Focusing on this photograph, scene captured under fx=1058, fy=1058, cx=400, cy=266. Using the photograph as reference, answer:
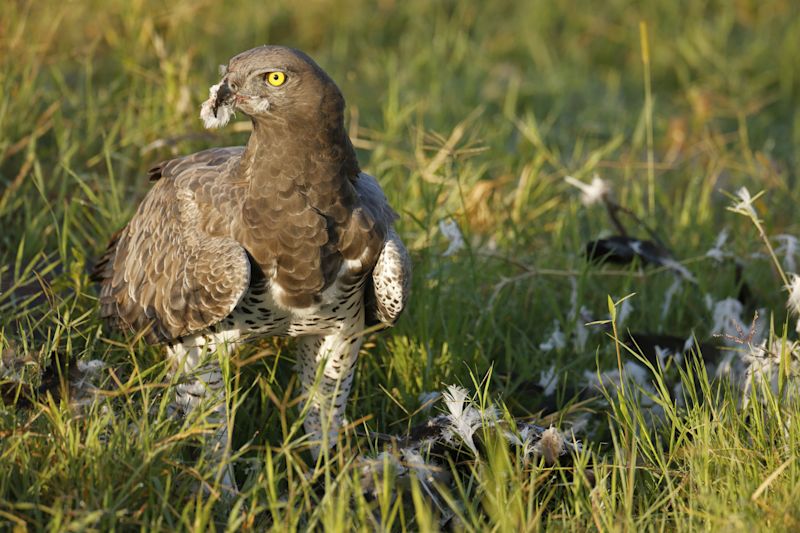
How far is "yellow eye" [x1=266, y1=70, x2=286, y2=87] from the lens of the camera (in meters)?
3.60

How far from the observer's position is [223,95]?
3674mm

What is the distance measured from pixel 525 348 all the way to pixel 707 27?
16.8 feet

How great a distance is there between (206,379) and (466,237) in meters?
1.54

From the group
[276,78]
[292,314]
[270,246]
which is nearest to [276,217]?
[270,246]

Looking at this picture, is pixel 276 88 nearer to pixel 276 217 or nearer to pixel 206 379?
pixel 276 217

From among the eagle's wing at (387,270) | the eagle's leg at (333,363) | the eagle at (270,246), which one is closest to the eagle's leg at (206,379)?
the eagle at (270,246)

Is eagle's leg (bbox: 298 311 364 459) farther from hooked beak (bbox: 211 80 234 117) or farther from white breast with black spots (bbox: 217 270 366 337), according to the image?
hooked beak (bbox: 211 80 234 117)

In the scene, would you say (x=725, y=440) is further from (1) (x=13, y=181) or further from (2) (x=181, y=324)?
(1) (x=13, y=181)

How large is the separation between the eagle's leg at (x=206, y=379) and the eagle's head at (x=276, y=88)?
2.68 ft

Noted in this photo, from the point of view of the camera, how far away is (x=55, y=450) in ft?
10.9

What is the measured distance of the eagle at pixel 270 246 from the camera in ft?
12.0

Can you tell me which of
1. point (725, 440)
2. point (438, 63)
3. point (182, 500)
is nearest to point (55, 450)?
point (182, 500)

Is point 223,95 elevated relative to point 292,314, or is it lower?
elevated

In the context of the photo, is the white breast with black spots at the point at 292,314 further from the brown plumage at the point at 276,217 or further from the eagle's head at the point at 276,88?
the eagle's head at the point at 276,88
